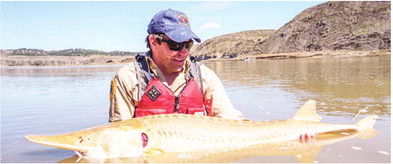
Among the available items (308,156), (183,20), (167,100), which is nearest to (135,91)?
(167,100)

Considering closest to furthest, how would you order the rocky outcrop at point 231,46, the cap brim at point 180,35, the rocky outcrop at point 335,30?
the cap brim at point 180,35 → the rocky outcrop at point 335,30 → the rocky outcrop at point 231,46

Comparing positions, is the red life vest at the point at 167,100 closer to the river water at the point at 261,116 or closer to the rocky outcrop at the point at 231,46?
the river water at the point at 261,116

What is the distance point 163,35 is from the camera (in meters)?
4.41

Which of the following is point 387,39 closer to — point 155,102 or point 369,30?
point 369,30

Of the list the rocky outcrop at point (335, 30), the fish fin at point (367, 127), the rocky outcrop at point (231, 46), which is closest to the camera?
the fish fin at point (367, 127)

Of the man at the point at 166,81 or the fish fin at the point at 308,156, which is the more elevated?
the man at the point at 166,81

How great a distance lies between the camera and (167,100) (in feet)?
15.0

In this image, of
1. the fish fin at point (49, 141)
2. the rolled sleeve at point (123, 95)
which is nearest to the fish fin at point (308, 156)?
the rolled sleeve at point (123, 95)

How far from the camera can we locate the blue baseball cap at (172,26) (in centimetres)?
430

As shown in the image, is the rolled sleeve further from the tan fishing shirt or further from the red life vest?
the red life vest

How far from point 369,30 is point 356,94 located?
221 ft

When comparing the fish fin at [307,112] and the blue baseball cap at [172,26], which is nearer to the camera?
the blue baseball cap at [172,26]

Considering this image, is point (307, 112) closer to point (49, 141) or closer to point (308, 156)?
point (308, 156)

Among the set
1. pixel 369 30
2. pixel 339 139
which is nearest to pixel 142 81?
pixel 339 139
